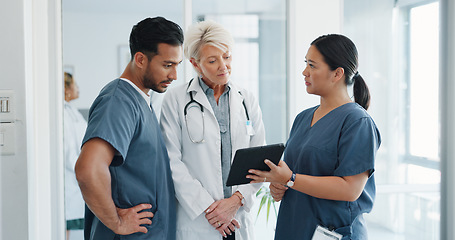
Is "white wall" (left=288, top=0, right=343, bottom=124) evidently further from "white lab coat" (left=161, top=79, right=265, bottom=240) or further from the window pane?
"white lab coat" (left=161, top=79, right=265, bottom=240)

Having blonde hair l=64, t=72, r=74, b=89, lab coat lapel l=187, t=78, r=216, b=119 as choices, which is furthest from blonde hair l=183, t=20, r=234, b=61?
blonde hair l=64, t=72, r=74, b=89

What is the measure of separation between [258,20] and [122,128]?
1.62 metres

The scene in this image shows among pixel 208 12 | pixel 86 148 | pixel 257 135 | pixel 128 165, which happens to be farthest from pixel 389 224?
pixel 86 148

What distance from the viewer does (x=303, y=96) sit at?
2.59 meters

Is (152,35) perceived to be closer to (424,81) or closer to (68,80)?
(68,80)

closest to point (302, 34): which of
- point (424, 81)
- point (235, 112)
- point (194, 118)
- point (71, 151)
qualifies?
point (424, 81)

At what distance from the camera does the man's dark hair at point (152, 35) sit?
4.66ft

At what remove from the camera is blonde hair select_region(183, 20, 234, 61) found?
1.61 m

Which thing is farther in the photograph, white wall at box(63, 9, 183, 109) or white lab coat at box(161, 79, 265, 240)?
white wall at box(63, 9, 183, 109)

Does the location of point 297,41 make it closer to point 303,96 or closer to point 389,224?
point 303,96

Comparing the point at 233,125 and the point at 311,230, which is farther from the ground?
the point at 233,125

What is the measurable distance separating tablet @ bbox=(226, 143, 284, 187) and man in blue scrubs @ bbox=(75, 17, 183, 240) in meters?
0.28

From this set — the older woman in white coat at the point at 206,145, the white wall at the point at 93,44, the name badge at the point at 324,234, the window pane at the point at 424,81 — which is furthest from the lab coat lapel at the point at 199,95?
the window pane at the point at 424,81

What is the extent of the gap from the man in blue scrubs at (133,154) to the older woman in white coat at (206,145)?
0.10 m
